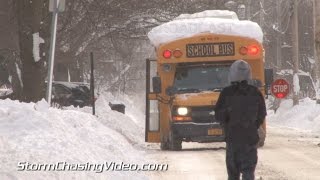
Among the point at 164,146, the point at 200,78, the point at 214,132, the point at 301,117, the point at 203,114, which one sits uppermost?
the point at 200,78

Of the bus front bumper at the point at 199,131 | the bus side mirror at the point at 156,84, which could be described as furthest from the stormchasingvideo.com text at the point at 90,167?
the bus side mirror at the point at 156,84

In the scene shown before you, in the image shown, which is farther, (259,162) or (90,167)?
(259,162)

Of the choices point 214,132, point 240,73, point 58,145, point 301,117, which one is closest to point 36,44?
point 214,132

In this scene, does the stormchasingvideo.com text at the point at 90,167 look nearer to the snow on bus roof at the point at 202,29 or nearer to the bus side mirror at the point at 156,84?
the bus side mirror at the point at 156,84

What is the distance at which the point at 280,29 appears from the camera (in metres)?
44.3

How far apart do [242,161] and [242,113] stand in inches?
20.8

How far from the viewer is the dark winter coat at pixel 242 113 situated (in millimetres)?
7246

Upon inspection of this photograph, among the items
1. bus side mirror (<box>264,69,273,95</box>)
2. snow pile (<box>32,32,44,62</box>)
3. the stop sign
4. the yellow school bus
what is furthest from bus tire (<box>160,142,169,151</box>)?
the stop sign

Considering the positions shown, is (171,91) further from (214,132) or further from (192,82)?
(214,132)

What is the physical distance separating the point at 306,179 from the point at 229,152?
10.3 ft

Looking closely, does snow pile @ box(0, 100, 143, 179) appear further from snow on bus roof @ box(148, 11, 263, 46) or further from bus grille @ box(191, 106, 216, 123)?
snow on bus roof @ box(148, 11, 263, 46)

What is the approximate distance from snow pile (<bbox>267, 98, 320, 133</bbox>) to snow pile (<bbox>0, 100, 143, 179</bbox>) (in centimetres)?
1531

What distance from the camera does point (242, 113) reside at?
725 cm

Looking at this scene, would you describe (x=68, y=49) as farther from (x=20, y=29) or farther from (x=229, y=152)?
(x=229, y=152)
